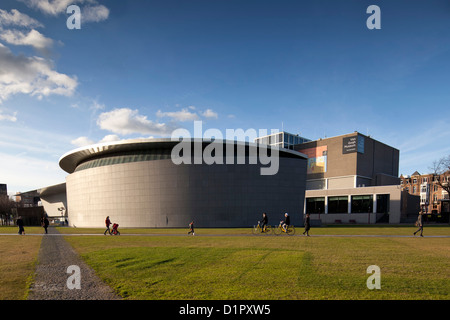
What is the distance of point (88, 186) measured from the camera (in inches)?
1831

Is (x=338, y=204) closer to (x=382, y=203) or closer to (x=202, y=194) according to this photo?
(x=382, y=203)

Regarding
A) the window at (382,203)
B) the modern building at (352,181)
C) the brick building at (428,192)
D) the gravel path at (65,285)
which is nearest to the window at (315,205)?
the modern building at (352,181)

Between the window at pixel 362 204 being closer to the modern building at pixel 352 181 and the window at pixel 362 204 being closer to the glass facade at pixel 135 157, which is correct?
the modern building at pixel 352 181

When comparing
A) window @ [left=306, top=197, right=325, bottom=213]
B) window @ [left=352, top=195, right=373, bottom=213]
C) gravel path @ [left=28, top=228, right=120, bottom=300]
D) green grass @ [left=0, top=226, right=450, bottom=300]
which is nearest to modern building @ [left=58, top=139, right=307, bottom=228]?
window @ [left=352, top=195, right=373, bottom=213]

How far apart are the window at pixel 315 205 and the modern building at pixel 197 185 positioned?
2377cm

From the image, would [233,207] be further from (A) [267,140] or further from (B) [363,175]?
(A) [267,140]

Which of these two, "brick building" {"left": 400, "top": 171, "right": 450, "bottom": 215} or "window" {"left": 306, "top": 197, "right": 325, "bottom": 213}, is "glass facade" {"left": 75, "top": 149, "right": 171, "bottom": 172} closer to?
"window" {"left": 306, "top": 197, "right": 325, "bottom": 213}

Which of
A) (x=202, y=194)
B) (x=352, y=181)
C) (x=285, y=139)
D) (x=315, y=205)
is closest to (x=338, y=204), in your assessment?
(x=315, y=205)

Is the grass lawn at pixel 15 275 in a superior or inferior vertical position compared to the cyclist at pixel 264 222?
superior

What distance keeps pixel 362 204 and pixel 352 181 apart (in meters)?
20.1

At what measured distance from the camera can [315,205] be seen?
6488 centimetres

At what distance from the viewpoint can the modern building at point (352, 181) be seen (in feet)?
183

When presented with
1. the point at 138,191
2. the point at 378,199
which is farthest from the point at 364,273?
the point at 378,199

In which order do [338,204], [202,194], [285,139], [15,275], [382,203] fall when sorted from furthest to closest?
[285,139]
[338,204]
[382,203]
[202,194]
[15,275]
